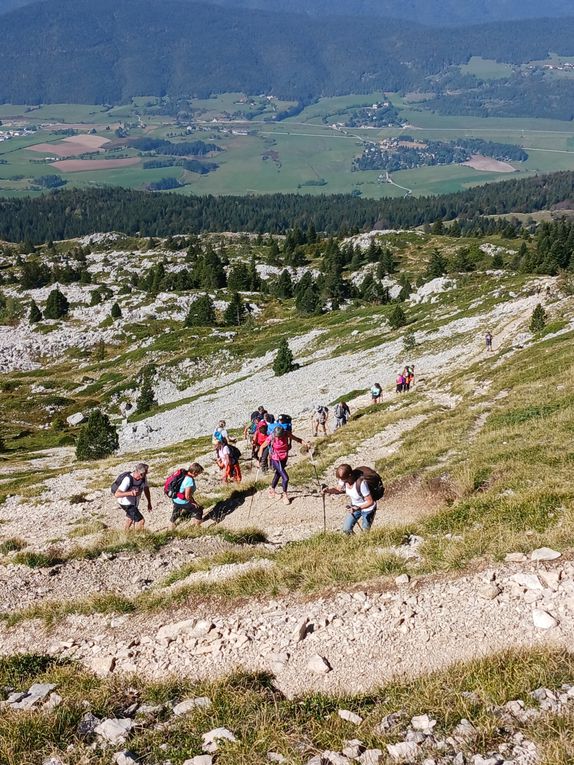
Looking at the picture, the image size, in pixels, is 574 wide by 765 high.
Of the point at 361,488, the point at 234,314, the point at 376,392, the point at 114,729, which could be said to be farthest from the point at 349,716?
the point at 234,314

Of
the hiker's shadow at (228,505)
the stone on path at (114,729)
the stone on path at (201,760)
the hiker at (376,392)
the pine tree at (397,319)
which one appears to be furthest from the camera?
the pine tree at (397,319)

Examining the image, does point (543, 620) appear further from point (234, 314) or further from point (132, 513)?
point (234, 314)

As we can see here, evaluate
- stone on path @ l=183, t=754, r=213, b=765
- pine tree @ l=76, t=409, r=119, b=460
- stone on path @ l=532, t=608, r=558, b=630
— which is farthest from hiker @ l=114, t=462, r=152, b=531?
pine tree @ l=76, t=409, r=119, b=460

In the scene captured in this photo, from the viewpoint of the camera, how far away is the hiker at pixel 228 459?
21797 mm

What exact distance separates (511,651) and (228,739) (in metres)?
4.47

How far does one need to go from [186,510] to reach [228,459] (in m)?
4.06

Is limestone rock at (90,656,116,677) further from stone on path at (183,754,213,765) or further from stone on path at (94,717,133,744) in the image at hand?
stone on path at (183,754,213,765)

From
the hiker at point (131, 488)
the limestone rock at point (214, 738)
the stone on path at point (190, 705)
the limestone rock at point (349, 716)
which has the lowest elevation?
the hiker at point (131, 488)

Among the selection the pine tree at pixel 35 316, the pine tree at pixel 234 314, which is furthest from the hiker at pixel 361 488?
the pine tree at pixel 35 316

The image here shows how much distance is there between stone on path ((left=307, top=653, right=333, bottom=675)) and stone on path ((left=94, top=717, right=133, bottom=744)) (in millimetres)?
2944

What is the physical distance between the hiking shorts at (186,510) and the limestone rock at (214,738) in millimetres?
10207

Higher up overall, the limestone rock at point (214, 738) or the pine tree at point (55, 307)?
the limestone rock at point (214, 738)

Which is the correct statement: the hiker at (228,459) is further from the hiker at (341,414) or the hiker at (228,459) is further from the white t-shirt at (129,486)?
the hiker at (341,414)

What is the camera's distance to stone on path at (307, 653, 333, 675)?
29.9 feet
